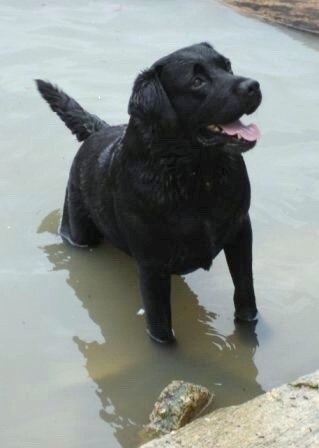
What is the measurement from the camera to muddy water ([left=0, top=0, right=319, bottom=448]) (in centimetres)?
397

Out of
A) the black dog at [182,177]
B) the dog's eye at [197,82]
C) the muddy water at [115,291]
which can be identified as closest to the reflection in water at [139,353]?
the muddy water at [115,291]

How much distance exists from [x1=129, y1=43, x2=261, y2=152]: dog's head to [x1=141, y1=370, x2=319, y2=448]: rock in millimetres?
994

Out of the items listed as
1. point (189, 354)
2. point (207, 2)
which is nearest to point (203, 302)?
point (189, 354)

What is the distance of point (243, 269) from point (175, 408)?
859 mm

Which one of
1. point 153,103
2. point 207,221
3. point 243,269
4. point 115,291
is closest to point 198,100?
point 153,103

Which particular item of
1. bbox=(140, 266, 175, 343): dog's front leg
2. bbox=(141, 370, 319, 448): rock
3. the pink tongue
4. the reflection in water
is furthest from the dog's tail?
bbox=(141, 370, 319, 448): rock

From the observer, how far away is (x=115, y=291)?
15.8ft

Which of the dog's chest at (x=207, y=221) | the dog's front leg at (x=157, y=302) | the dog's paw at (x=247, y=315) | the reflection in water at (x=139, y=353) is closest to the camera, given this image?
the dog's chest at (x=207, y=221)

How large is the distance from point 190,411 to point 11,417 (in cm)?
78

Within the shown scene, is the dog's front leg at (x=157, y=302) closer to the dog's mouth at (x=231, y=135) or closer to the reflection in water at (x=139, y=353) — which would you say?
the reflection in water at (x=139, y=353)

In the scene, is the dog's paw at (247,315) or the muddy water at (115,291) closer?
the muddy water at (115,291)

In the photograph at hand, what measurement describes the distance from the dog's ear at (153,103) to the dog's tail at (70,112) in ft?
4.23

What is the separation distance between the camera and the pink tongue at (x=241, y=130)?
3.61 metres

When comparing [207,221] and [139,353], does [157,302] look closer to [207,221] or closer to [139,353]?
[139,353]
